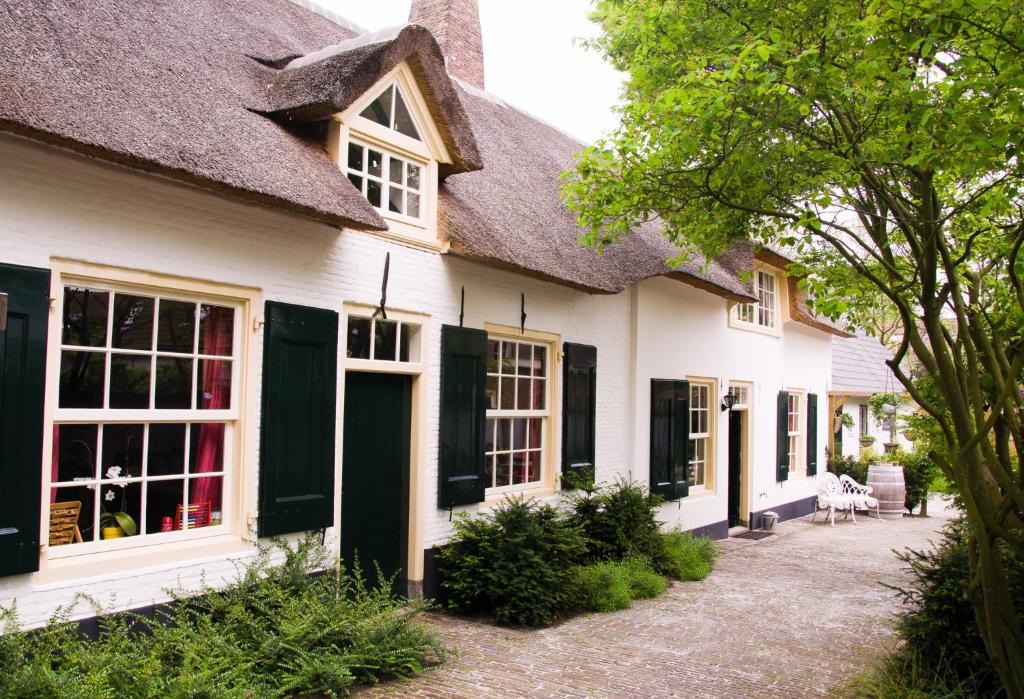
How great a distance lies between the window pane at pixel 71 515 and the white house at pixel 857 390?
16.4 m

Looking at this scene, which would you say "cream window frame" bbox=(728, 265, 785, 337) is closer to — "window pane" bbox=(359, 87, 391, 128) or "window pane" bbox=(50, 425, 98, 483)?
"window pane" bbox=(359, 87, 391, 128)

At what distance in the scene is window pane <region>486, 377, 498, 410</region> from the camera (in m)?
8.44

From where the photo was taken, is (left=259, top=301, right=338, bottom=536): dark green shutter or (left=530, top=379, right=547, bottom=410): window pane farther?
(left=530, top=379, right=547, bottom=410): window pane

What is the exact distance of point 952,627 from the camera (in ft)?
18.4

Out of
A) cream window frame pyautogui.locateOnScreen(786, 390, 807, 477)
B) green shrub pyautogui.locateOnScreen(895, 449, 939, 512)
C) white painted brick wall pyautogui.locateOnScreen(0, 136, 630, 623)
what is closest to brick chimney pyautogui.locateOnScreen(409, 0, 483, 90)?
white painted brick wall pyautogui.locateOnScreen(0, 136, 630, 623)

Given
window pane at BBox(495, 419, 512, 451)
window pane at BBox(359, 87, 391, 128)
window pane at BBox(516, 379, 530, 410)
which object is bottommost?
window pane at BBox(495, 419, 512, 451)

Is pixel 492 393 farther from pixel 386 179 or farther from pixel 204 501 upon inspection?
pixel 204 501

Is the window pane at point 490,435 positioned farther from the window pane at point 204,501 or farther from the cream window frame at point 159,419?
the window pane at point 204,501

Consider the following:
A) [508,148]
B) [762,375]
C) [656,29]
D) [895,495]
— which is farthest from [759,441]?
[656,29]

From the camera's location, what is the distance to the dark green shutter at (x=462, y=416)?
7574 mm

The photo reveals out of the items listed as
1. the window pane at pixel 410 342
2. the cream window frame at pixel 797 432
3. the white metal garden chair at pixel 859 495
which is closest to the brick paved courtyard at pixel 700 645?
the window pane at pixel 410 342

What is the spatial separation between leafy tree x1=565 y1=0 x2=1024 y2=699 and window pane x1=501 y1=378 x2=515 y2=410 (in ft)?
6.68

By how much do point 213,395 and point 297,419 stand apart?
657 mm

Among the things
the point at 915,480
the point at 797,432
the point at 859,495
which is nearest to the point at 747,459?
the point at 797,432
